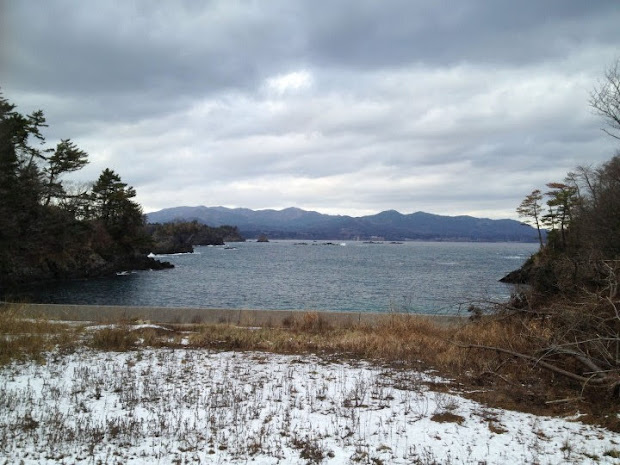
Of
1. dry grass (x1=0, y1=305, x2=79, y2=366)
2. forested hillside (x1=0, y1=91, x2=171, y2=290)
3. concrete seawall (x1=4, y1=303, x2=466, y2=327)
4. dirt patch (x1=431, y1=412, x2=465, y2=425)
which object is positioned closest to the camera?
dirt patch (x1=431, y1=412, x2=465, y2=425)

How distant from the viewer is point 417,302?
109 feet

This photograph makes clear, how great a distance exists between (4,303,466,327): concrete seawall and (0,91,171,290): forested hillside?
1967 cm

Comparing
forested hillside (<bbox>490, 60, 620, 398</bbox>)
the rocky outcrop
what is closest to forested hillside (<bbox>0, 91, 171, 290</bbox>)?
the rocky outcrop

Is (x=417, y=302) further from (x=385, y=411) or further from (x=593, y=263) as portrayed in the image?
(x=385, y=411)

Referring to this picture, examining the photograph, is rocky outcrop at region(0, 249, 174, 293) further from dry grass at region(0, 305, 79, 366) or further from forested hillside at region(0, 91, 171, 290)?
dry grass at region(0, 305, 79, 366)

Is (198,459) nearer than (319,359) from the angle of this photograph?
Yes

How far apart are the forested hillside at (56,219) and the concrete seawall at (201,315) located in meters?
19.7

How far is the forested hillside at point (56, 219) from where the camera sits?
39.8 metres

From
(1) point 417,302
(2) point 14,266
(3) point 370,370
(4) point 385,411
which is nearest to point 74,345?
(3) point 370,370

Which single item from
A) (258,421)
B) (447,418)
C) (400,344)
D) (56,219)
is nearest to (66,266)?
(56,219)

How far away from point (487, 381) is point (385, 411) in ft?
8.36

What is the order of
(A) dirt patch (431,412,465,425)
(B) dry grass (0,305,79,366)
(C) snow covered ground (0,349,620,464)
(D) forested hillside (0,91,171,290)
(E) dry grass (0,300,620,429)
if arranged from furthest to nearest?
(D) forested hillside (0,91,171,290), (B) dry grass (0,305,79,366), (E) dry grass (0,300,620,429), (A) dirt patch (431,412,465,425), (C) snow covered ground (0,349,620,464)

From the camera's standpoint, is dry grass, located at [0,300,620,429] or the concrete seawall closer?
dry grass, located at [0,300,620,429]

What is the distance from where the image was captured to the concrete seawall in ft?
48.6
